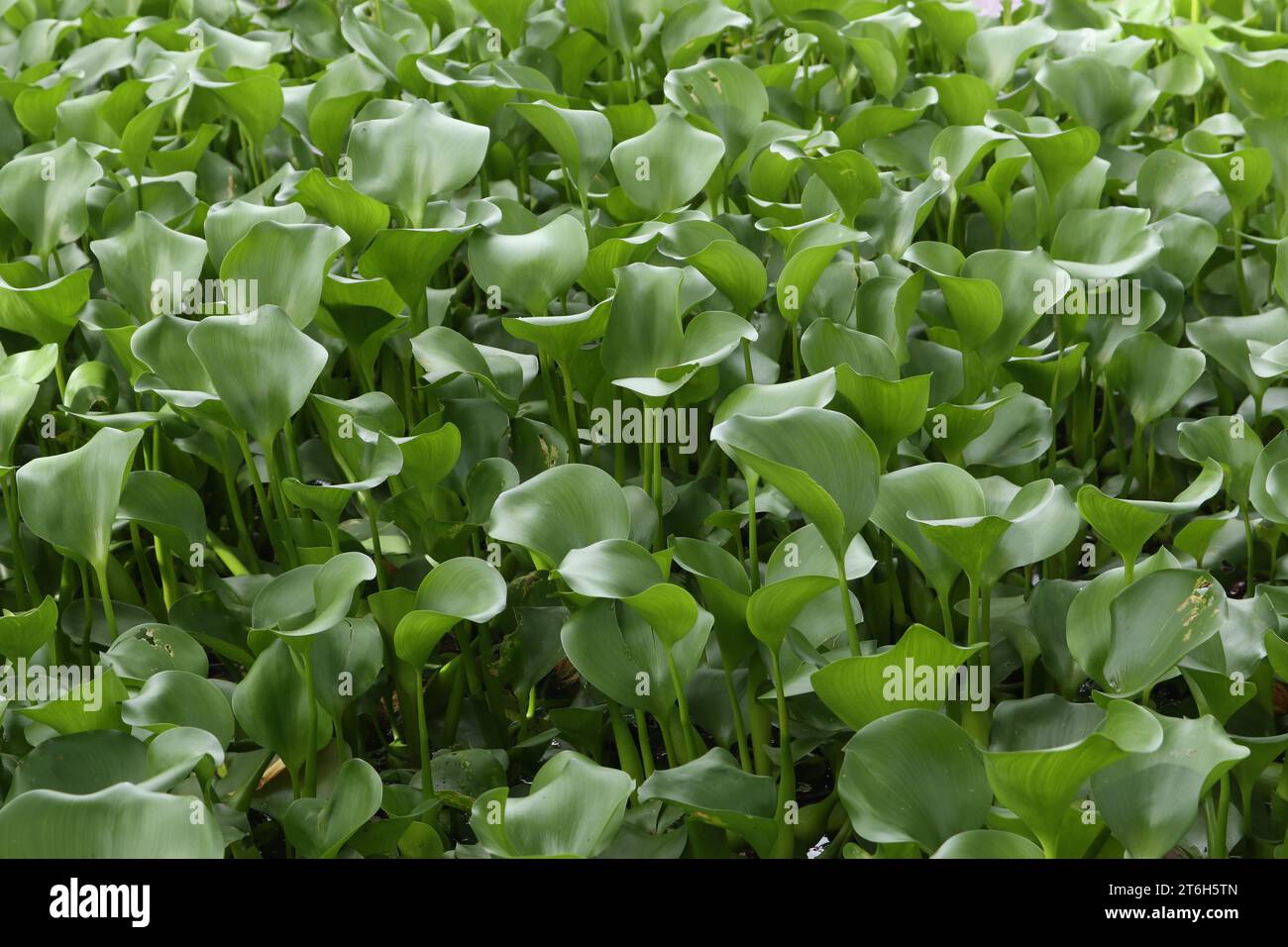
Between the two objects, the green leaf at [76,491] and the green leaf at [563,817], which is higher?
the green leaf at [76,491]

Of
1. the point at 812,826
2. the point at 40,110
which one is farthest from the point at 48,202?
the point at 812,826

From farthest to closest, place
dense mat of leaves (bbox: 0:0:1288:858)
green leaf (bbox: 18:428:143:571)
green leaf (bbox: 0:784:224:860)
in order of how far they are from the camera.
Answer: green leaf (bbox: 18:428:143:571) < dense mat of leaves (bbox: 0:0:1288:858) < green leaf (bbox: 0:784:224:860)

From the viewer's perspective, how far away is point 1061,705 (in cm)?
94

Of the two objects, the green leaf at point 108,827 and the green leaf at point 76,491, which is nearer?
the green leaf at point 108,827

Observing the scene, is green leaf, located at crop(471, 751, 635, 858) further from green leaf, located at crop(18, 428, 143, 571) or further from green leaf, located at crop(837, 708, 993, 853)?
green leaf, located at crop(18, 428, 143, 571)

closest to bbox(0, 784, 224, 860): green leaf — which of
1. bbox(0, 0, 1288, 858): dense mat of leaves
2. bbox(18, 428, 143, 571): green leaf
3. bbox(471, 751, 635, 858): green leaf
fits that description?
bbox(0, 0, 1288, 858): dense mat of leaves

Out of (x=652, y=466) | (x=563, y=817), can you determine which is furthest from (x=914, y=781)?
(x=652, y=466)

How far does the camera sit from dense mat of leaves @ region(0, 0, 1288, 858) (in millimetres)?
855

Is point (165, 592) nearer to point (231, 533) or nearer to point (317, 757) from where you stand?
point (231, 533)

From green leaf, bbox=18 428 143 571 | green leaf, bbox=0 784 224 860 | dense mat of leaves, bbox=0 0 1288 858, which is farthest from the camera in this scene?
green leaf, bbox=18 428 143 571

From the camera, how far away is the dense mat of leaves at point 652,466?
855 millimetres

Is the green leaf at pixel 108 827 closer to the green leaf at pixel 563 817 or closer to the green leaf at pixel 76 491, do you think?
the green leaf at pixel 563 817

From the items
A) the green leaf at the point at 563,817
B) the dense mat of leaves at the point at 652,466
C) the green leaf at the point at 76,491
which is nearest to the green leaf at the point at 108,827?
the dense mat of leaves at the point at 652,466
